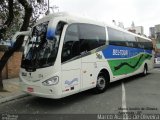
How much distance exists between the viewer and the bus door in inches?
277

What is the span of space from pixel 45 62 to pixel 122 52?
535 cm

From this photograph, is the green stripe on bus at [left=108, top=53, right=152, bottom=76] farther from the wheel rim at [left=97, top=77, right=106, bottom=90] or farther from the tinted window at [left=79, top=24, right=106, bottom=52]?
the tinted window at [left=79, top=24, right=106, bottom=52]

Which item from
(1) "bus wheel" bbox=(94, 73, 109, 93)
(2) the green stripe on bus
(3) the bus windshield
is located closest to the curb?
(3) the bus windshield

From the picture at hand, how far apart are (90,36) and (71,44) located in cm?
135

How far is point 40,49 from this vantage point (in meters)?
7.08

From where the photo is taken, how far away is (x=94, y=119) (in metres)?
5.89

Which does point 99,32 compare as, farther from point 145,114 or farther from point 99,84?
point 145,114

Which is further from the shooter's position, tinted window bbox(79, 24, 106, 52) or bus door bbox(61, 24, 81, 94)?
tinted window bbox(79, 24, 106, 52)

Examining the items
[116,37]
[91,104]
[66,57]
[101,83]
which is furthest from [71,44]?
[116,37]

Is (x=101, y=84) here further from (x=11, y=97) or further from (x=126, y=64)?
(x=11, y=97)

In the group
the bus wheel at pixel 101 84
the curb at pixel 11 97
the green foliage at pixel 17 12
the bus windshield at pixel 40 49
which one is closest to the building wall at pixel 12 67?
the green foliage at pixel 17 12

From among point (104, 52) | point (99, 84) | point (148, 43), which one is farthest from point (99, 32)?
point (148, 43)

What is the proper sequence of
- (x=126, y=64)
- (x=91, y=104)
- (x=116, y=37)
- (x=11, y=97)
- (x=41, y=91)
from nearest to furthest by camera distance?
1. (x=41, y=91)
2. (x=91, y=104)
3. (x=11, y=97)
4. (x=116, y=37)
5. (x=126, y=64)

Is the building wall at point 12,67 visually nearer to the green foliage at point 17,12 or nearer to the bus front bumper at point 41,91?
the green foliage at point 17,12
